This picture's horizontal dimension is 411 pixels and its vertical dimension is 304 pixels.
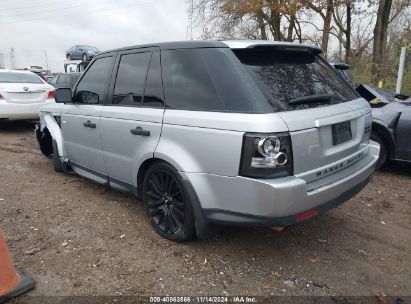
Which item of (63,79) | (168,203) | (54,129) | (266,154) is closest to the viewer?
(266,154)

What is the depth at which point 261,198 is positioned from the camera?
2.57 meters

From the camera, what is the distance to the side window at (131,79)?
3.63m

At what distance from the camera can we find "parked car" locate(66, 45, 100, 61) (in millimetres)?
25234

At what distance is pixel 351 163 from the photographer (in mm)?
3193

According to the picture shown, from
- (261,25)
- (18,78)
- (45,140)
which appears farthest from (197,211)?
(261,25)

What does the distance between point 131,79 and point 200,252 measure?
1.87 meters

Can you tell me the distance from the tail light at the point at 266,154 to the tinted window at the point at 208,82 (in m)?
0.22

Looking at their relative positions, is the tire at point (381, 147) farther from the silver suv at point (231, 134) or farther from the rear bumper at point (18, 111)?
the rear bumper at point (18, 111)

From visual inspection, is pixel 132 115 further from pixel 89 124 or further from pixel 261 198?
pixel 261 198

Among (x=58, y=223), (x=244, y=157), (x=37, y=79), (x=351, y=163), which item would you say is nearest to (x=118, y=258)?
(x=58, y=223)

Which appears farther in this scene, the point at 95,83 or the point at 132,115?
the point at 95,83

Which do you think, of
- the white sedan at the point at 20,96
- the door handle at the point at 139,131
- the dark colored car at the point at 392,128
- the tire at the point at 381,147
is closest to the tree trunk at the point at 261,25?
the white sedan at the point at 20,96

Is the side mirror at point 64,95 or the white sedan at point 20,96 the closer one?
the side mirror at point 64,95

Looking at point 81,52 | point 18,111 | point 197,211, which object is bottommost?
point 197,211
